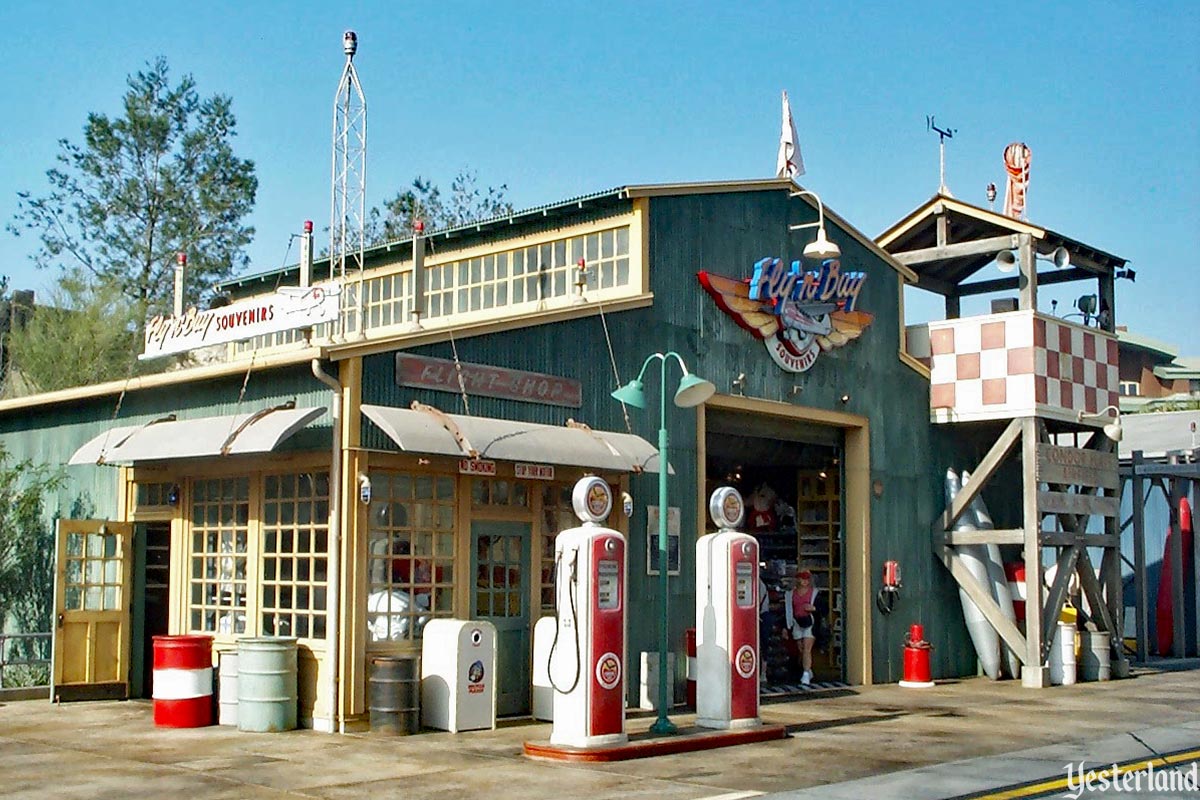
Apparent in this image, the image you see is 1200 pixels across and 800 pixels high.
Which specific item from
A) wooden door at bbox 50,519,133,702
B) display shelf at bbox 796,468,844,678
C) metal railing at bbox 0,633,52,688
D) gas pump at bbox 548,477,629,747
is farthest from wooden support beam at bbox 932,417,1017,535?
metal railing at bbox 0,633,52,688

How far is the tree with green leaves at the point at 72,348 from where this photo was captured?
103 feet

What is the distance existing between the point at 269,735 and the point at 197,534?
3.19 metres

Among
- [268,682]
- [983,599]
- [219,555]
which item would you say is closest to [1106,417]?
[983,599]

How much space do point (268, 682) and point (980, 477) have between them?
11600mm

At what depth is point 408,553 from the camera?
48.6 ft

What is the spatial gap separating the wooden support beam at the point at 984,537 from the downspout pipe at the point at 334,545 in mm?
10715

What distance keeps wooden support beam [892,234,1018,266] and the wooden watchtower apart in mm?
21

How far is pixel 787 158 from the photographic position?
67.0 feet

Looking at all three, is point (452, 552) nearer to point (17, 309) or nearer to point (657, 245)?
point (657, 245)

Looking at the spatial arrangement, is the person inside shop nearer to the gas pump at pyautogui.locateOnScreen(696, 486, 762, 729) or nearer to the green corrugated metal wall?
the green corrugated metal wall

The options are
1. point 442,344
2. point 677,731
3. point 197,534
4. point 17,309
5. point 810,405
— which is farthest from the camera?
point 17,309

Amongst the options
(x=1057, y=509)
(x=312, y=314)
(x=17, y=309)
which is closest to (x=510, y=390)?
(x=312, y=314)

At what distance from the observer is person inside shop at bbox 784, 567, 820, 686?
20156mm

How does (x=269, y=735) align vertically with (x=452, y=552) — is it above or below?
below
